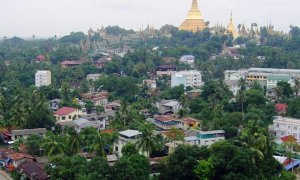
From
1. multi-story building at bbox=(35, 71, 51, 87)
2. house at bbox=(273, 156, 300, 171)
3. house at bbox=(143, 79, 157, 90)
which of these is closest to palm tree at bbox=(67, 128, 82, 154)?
house at bbox=(273, 156, 300, 171)

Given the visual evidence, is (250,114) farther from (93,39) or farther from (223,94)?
(93,39)

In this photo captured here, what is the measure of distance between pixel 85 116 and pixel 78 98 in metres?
8.37

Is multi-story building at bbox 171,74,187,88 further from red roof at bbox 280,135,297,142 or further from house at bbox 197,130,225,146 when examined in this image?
house at bbox 197,130,225,146

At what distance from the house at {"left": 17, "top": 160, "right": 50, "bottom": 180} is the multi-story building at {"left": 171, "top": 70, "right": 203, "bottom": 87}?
25.6m

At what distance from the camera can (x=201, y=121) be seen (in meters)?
31.7

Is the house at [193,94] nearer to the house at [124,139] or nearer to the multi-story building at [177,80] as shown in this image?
the multi-story building at [177,80]

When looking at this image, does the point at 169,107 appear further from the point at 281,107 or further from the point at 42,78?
the point at 42,78

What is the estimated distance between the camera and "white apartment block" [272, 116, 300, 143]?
98.6 feet

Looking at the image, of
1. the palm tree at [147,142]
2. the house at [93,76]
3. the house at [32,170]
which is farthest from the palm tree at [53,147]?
the house at [93,76]

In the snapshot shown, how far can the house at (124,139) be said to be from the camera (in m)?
25.7

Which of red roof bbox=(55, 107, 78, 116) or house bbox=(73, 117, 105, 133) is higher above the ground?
red roof bbox=(55, 107, 78, 116)

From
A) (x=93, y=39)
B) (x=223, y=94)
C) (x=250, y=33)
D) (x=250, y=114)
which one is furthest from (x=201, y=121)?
(x=93, y=39)

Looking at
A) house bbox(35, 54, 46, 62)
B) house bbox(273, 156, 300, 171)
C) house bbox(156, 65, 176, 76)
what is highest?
house bbox(35, 54, 46, 62)

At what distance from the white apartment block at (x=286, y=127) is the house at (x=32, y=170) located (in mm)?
14966
